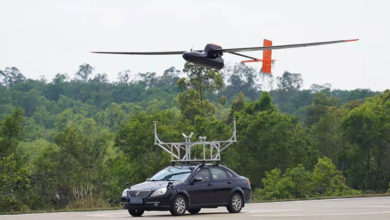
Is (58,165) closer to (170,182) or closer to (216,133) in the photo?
(216,133)

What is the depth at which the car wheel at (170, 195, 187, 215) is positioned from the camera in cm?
2130

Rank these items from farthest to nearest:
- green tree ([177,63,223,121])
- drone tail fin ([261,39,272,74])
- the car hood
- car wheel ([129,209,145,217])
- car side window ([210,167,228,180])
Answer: green tree ([177,63,223,121]) < drone tail fin ([261,39,272,74]) < car side window ([210,167,228,180]) < car wheel ([129,209,145,217]) < the car hood

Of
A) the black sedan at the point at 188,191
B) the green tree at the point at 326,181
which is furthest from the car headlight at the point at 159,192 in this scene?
the green tree at the point at 326,181

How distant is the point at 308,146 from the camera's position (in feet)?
305

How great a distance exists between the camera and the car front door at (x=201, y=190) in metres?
21.9

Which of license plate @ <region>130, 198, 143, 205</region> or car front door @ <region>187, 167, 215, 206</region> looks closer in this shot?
license plate @ <region>130, 198, 143, 205</region>

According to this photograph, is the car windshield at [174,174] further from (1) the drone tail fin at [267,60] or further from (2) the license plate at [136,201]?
(1) the drone tail fin at [267,60]

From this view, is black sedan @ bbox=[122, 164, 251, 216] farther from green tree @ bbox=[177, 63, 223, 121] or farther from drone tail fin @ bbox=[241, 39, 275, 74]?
green tree @ bbox=[177, 63, 223, 121]

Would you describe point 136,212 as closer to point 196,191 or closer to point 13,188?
point 196,191

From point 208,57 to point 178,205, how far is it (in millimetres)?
4749

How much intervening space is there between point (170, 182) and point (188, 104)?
238ft

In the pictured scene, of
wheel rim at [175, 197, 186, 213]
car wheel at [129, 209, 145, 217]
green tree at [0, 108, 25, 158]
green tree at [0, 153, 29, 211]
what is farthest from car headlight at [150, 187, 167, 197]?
green tree at [0, 108, 25, 158]

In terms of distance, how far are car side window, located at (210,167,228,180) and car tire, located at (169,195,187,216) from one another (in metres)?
1.44

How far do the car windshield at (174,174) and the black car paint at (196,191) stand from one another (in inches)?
6.9
